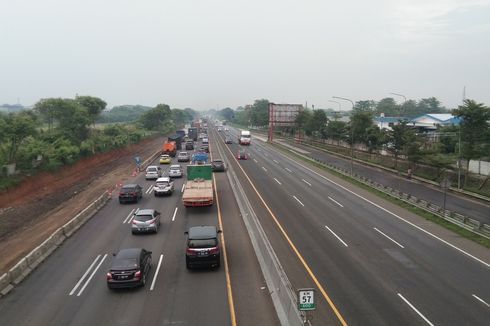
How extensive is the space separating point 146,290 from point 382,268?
36.0 ft

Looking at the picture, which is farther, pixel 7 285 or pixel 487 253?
pixel 487 253

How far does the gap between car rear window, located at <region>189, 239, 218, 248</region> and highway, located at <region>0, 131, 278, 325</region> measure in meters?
1.22

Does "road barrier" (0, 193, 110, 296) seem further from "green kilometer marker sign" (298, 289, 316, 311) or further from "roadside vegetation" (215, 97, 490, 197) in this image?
"roadside vegetation" (215, 97, 490, 197)

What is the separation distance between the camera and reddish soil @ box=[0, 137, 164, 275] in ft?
89.1

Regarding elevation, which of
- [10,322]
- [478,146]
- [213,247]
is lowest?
[10,322]

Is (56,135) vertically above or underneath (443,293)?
above

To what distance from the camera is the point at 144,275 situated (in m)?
17.9

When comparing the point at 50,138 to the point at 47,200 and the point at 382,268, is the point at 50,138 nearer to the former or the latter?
the point at 47,200

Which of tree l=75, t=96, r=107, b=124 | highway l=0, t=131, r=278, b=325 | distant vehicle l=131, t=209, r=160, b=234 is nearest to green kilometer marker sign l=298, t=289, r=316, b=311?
highway l=0, t=131, r=278, b=325

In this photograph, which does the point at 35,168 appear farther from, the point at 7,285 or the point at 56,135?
the point at 7,285

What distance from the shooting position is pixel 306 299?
1173 cm

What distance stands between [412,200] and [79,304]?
28665 mm

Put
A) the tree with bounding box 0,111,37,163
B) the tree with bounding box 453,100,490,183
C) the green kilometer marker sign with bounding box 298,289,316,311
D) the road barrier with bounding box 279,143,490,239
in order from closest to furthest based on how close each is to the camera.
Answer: the green kilometer marker sign with bounding box 298,289,316,311, the road barrier with bounding box 279,143,490,239, the tree with bounding box 453,100,490,183, the tree with bounding box 0,111,37,163

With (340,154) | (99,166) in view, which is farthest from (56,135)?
(340,154)
